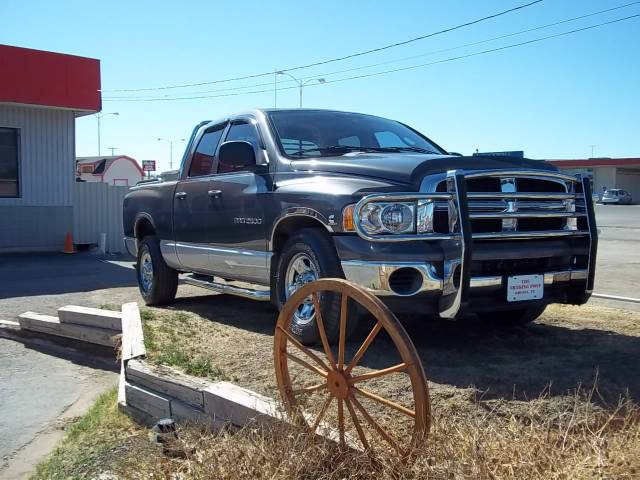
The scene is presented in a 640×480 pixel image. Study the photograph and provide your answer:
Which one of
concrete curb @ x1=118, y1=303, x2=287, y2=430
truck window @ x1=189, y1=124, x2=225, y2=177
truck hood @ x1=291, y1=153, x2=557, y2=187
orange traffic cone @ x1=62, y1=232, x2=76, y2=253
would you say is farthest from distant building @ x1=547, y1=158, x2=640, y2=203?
concrete curb @ x1=118, y1=303, x2=287, y2=430

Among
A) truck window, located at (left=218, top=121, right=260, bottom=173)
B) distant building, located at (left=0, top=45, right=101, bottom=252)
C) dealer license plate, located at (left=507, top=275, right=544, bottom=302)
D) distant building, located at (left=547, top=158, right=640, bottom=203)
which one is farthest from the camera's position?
distant building, located at (left=547, top=158, right=640, bottom=203)

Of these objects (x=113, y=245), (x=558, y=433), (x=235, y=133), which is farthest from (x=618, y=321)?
(x=113, y=245)

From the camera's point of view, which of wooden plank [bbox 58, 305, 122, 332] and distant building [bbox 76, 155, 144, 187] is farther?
distant building [bbox 76, 155, 144, 187]

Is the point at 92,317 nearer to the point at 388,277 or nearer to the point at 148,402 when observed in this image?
the point at 148,402

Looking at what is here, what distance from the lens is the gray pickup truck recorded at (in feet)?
14.7

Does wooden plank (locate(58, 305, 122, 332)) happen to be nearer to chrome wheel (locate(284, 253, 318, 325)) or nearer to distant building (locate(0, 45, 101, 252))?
chrome wheel (locate(284, 253, 318, 325))

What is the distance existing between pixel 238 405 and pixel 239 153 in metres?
2.62

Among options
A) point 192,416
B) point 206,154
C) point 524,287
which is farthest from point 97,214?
point 524,287

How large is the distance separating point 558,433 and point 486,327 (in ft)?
9.04

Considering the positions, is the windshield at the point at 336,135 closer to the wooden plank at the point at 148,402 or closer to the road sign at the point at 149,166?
the wooden plank at the point at 148,402

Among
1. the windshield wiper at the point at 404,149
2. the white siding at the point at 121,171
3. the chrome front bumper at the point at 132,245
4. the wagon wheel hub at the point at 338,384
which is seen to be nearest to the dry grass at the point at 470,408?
the wagon wheel hub at the point at 338,384

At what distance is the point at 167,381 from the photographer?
455cm

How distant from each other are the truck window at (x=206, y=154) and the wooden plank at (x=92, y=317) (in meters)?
1.66

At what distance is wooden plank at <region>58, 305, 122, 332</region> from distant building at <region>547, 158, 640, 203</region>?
71.6 metres
